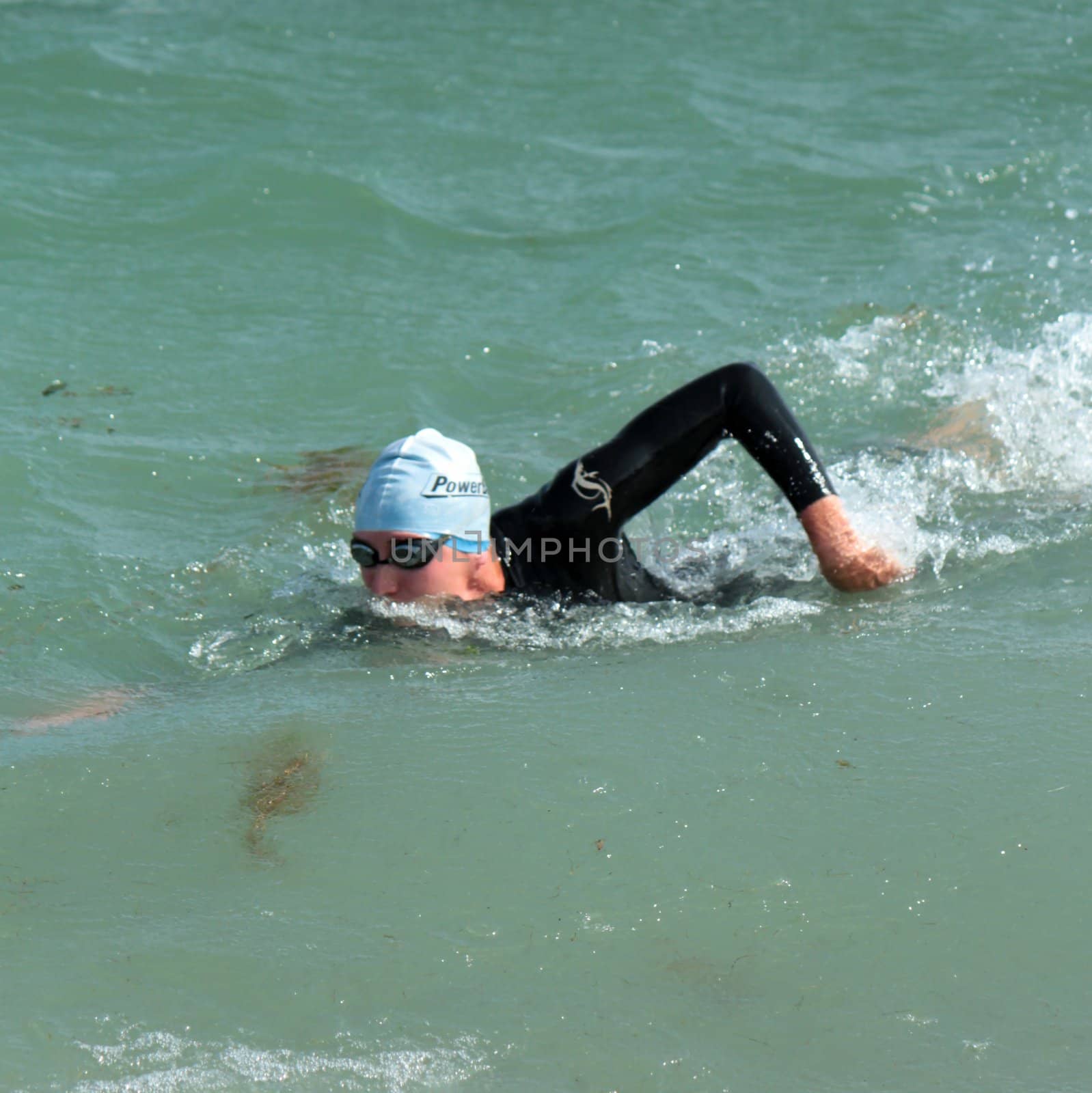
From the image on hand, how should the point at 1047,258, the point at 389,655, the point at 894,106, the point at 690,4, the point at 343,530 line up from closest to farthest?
the point at 389,655, the point at 343,530, the point at 1047,258, the point at 894,106, the point at 690,4

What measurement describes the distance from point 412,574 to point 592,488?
0.70 metres

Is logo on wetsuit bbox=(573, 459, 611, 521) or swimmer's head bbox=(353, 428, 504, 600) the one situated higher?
logo on wetsuit bbox=(573, 459, 611, 521)

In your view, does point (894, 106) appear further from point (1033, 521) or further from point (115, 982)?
point (115, 982)

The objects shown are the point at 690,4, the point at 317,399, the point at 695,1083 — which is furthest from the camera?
the point at 690,4

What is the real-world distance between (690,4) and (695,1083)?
13.6 metres

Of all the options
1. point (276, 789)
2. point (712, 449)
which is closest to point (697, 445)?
point (712, 449)

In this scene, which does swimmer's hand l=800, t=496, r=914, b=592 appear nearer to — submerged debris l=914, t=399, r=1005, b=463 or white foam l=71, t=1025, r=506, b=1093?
submerged debris l=914, t=399, r=1005, b=463

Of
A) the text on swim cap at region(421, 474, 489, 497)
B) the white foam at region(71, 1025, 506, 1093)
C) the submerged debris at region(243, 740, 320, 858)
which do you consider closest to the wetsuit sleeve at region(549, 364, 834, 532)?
the text on swim cap at region(421, 474, 489, 497)

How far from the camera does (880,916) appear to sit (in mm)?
2887

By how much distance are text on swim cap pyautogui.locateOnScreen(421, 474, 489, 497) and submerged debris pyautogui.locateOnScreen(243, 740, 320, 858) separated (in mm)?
1254

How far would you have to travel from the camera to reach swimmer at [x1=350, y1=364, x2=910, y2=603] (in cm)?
474

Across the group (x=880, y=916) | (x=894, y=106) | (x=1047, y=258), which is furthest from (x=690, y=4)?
(x=880, y=916)

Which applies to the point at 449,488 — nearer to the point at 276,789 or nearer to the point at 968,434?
the point at 276,789

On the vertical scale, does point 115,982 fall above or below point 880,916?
below
